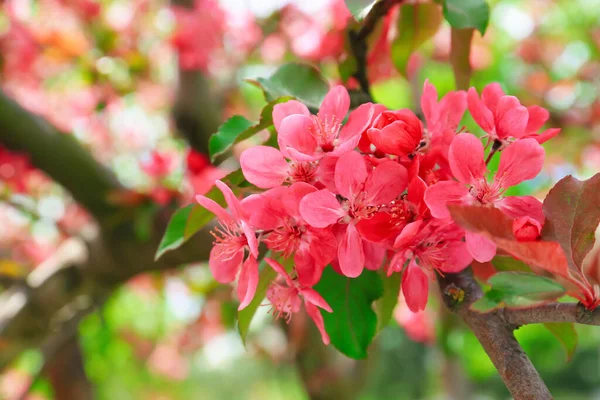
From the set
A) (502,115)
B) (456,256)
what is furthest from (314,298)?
(502,115)

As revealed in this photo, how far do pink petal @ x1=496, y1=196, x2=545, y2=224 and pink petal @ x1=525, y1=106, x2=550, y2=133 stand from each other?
9cm

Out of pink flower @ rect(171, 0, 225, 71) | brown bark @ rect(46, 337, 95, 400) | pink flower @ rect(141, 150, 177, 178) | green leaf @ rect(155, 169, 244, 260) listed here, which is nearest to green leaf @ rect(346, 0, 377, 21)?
green leaf @ rect(155, 169, 244, 260)

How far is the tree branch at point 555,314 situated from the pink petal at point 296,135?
0.68ft

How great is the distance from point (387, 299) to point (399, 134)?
22cm

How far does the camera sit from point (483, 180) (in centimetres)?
47

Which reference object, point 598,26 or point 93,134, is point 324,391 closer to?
point 93,134

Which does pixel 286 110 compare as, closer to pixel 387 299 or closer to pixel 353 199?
pixel 353 199

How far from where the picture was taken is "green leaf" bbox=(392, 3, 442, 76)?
77cm

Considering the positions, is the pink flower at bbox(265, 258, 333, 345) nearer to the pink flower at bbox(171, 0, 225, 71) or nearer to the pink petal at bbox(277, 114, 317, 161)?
the pink petal at bbox(277, 114, 317, 161)

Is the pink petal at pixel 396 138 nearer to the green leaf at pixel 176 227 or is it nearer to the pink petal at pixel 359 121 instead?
the pink petal at pixel 359 121

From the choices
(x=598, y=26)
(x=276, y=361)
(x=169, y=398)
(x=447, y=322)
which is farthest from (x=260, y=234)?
(x=169, y=398)

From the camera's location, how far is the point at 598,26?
3.22m

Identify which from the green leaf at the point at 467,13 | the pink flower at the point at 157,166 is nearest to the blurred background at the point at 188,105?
the pink flower at the point at 157,166

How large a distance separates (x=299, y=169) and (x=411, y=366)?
912cm
